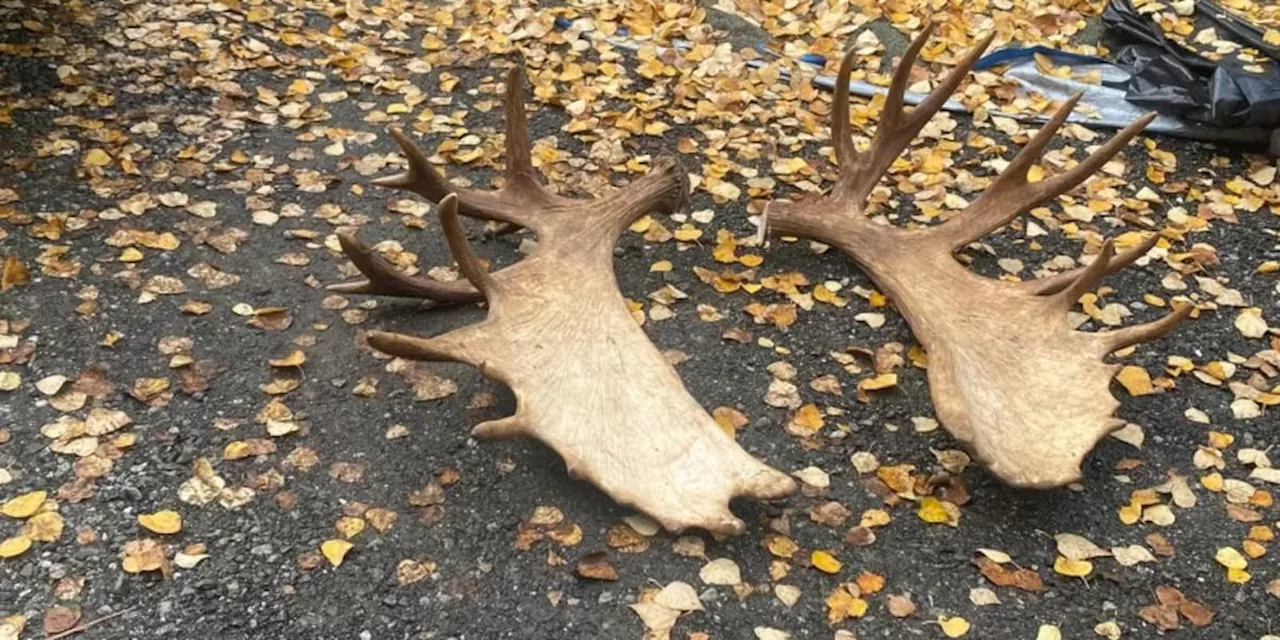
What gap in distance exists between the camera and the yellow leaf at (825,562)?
272cm

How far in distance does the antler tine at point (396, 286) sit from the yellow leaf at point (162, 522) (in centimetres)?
78

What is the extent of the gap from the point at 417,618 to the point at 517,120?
1572 millimetres

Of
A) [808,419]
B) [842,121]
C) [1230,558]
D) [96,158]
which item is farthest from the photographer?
[96,158]

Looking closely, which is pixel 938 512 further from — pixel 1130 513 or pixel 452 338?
pixel 452 338

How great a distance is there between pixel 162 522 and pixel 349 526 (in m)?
0.44

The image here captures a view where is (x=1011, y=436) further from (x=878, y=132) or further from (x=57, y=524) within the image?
(x=57, y=524)

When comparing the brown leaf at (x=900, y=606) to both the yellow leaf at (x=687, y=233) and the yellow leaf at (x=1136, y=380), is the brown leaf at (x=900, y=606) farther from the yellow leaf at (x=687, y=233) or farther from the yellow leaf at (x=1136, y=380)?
the yellow leaf at (x=687, y=233)

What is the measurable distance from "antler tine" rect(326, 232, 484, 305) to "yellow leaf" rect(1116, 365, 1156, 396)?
6.28 ft

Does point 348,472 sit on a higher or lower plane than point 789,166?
lower

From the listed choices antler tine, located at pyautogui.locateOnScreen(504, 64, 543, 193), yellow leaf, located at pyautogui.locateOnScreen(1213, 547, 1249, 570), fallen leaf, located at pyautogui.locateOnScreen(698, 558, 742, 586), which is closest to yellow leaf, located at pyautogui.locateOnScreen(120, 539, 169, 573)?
fallen leaf, located at pyautogui.locateOnScreen(698, 558, 742, 586)

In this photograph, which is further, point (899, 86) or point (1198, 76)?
point (1198, 76)

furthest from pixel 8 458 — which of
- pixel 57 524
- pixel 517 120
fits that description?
pixel 517 120

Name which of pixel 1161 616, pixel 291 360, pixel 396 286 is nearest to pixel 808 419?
pixel 1161 616

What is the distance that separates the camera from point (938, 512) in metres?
2.89
